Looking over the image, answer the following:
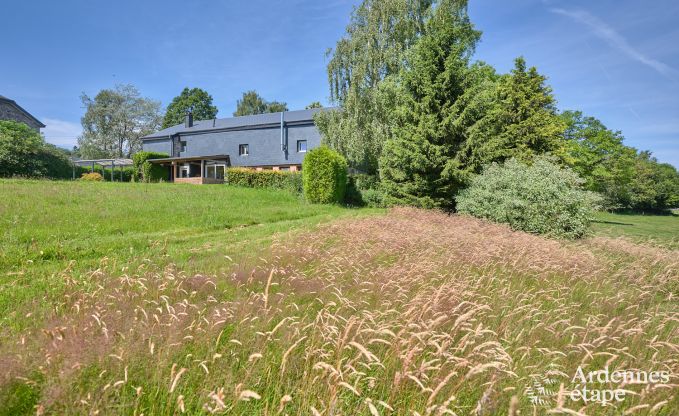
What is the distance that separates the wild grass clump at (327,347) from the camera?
207cm

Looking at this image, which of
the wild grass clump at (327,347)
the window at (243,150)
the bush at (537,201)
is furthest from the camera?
the window at (243,150)

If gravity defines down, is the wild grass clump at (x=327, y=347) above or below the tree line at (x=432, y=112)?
below

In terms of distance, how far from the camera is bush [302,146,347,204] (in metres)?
19.6

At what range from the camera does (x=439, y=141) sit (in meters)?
16.5

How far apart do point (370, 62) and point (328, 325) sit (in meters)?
22.9

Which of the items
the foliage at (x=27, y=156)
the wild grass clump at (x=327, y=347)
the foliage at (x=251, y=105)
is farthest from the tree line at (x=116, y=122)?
the wild grass clump at (x=327, y=347)

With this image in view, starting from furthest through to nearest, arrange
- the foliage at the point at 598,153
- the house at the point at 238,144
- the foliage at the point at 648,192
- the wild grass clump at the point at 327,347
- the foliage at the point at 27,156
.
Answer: the foliage at the point at 648,192, the house at the point at 238,144, the foliage at the point at 598,153, the foliage at the point at 27,156, the wild grass clump at the point at 327,347

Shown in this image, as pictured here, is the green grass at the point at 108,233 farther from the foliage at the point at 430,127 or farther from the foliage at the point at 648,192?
the foliage at the point at 648,192

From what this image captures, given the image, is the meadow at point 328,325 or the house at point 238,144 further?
the house at point 238,144

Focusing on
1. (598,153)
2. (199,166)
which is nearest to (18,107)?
(199,166)

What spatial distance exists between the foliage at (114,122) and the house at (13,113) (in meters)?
8.04

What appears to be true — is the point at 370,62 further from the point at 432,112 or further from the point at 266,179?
the point at 266,179

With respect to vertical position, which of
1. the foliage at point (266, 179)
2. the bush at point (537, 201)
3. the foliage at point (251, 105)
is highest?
the foliage at point (251, 105)

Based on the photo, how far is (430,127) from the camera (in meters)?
16.1
